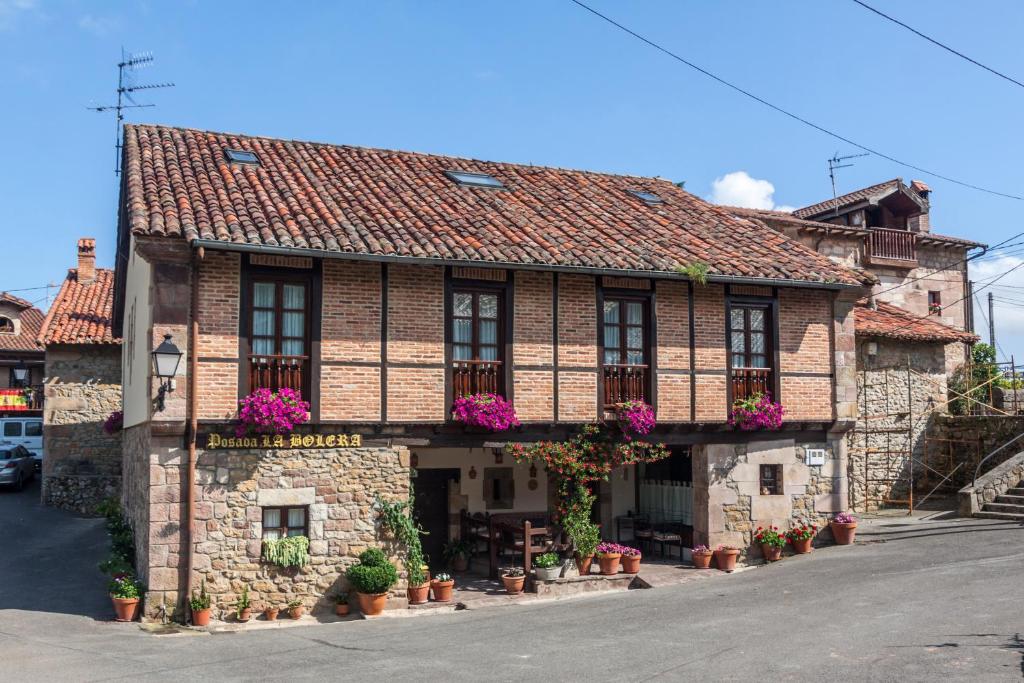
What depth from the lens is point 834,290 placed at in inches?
680

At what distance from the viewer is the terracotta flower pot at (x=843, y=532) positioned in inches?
679

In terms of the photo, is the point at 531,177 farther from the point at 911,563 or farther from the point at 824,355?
the point at 911,563

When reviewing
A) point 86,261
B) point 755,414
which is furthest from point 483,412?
point 86,261

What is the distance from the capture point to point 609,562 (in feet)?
51.8

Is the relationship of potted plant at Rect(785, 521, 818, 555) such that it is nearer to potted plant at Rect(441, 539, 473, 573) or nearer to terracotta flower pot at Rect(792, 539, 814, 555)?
terracotta flower pot at Rect(792, 539, 814, 555)

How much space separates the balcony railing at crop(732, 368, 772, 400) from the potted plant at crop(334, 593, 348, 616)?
748 cm

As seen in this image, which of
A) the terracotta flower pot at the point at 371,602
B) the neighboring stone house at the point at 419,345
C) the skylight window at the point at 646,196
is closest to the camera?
the neighboring stone house at the point at 419,345

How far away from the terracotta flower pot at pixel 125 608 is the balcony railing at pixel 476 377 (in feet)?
18.0

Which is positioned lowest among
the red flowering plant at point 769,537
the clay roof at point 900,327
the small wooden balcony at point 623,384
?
the red flowering plant at point 769,537

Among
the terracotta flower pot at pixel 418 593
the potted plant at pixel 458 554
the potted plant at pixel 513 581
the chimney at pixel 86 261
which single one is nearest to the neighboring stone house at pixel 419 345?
the potted plant at pixel 458 554

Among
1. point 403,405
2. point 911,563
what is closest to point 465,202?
point 403,405

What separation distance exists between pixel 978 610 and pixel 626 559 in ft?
19.0

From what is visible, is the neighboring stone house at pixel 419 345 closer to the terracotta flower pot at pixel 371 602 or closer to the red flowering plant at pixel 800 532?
the red flowering plant at pixel 800 532

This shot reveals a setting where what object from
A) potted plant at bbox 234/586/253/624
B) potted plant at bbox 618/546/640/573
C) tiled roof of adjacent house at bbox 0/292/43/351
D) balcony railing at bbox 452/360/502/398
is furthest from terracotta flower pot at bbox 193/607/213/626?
tiled roof of adjacent house at bbox 0/292/43/351
